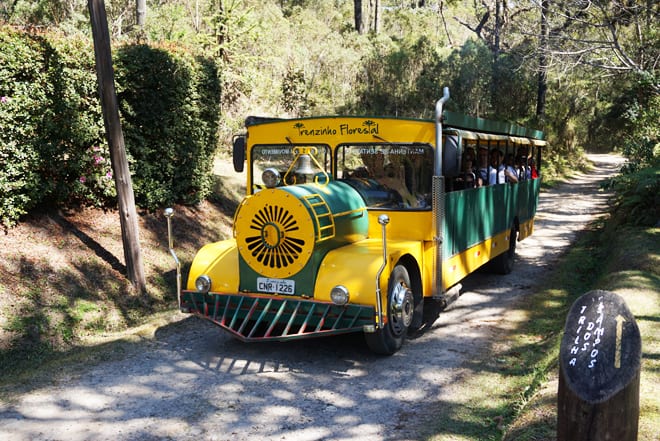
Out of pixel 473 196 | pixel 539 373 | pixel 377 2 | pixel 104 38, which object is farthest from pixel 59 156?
pixel 377 2

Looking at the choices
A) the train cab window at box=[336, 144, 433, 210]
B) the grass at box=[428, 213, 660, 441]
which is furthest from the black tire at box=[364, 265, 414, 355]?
the train cab window at box=[336, 144, 433, 210]

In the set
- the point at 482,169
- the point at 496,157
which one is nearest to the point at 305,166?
the point at 482,169

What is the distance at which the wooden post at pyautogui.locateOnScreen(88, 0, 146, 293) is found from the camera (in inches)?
330

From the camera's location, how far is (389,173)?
7.39m

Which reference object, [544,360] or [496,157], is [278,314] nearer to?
[544,360]

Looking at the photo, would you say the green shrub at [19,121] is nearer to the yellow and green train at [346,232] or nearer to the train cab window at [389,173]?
the yellow and green train at [346,232]

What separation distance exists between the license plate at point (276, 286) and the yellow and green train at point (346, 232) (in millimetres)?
11

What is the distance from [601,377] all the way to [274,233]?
392 cm

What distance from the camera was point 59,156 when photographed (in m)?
9.09

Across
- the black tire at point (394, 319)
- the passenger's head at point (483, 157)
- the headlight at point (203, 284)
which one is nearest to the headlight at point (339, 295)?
the black tire at point (394, 319)

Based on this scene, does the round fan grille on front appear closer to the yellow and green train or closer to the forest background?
the yellow and green train

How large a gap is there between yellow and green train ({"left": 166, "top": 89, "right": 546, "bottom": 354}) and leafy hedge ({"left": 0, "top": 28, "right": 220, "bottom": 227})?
2857 millimetres

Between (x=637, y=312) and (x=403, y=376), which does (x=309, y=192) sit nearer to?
(x=403, y=376)

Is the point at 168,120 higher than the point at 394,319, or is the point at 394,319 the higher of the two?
the point at 168,120
